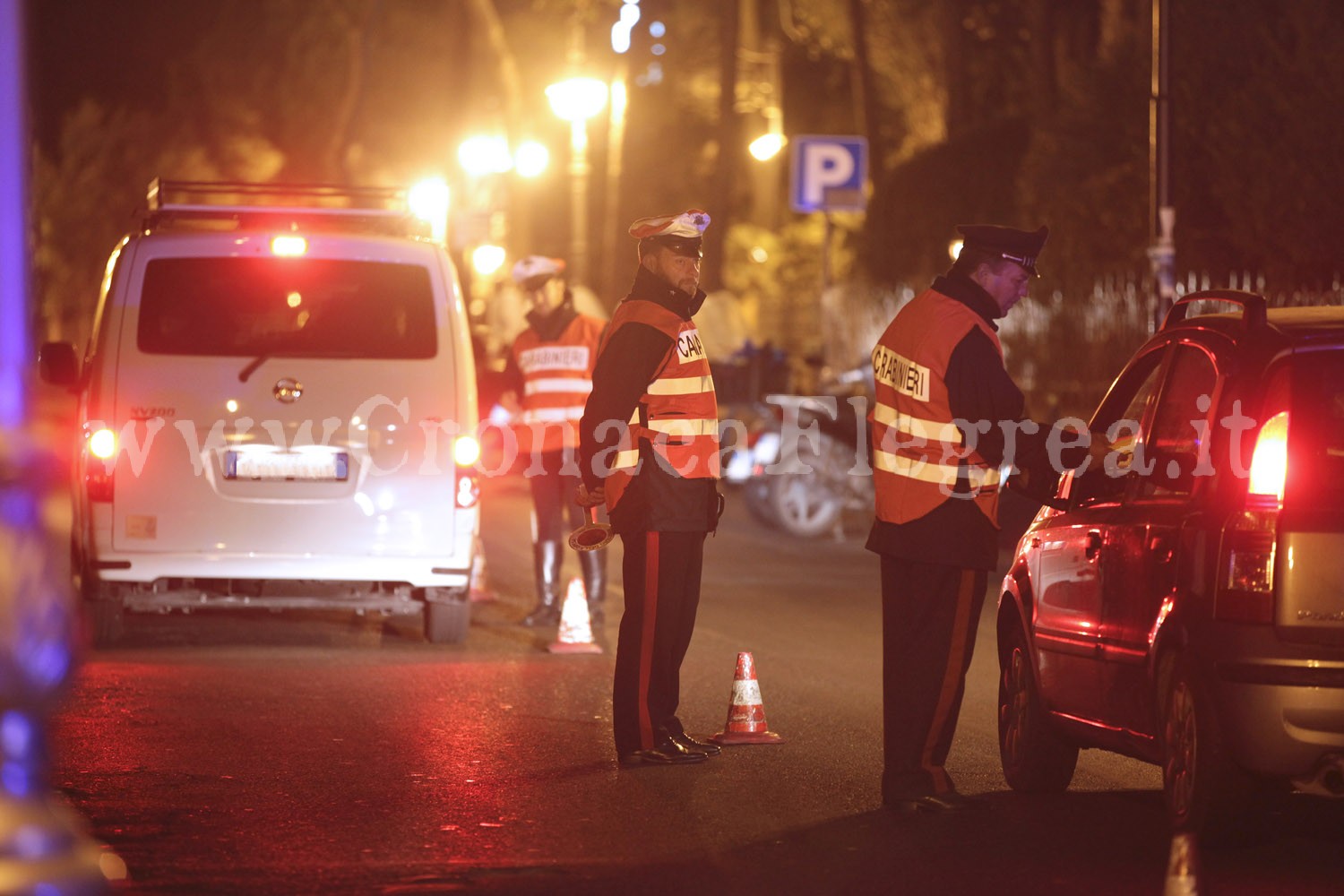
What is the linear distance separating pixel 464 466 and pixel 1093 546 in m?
4.52

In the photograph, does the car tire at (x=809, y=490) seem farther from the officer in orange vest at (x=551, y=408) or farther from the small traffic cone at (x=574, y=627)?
the small traffic cone at (x=574, y=627)

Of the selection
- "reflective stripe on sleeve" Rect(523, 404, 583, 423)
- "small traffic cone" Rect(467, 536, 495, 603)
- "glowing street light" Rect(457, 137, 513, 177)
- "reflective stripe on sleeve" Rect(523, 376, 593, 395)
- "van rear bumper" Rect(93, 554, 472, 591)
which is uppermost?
"glowing street light" Rect(457, 137, 513, 177)

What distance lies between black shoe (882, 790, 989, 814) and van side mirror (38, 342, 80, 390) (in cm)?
526

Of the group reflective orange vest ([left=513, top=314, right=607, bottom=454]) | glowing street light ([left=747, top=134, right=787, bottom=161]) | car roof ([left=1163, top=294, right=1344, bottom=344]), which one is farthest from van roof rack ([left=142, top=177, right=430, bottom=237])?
glowing street light ([left=747, top=134, right=787, bottom=161])

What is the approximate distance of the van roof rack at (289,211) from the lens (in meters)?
11.4

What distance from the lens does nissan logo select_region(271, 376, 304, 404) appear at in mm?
10797

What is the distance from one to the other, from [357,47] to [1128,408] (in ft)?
137

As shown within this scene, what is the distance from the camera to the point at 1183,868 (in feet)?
20.7

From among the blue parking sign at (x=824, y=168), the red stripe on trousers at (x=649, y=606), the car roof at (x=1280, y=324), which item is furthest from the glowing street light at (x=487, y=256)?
the car roof at (x=1280, y=324)

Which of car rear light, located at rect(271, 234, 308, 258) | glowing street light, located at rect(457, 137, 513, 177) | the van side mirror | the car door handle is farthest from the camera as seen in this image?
glowing street light, located at rect(457, 137, 513, 177)

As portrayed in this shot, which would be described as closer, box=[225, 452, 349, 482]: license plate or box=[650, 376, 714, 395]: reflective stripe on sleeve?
box=[650, 376, 714, 395]: reflective stripe on sleeve

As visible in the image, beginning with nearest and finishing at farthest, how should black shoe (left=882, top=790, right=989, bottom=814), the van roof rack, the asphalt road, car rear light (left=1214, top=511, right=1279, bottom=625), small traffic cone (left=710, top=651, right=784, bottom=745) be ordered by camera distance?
car rear light (left=1214, top=511, right=1279, bottom=625), the asphalt road, black shoe (left=882, top=790, right=989, bottom=814), small traffic cone (left=710, top=651, right=784, bottom=745), the van roof rack

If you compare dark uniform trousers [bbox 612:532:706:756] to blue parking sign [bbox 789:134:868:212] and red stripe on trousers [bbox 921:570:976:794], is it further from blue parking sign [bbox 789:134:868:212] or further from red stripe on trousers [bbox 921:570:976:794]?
blue parking sign [bbox 789:134:868:212]

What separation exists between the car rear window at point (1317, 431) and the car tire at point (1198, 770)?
0.56 meters
